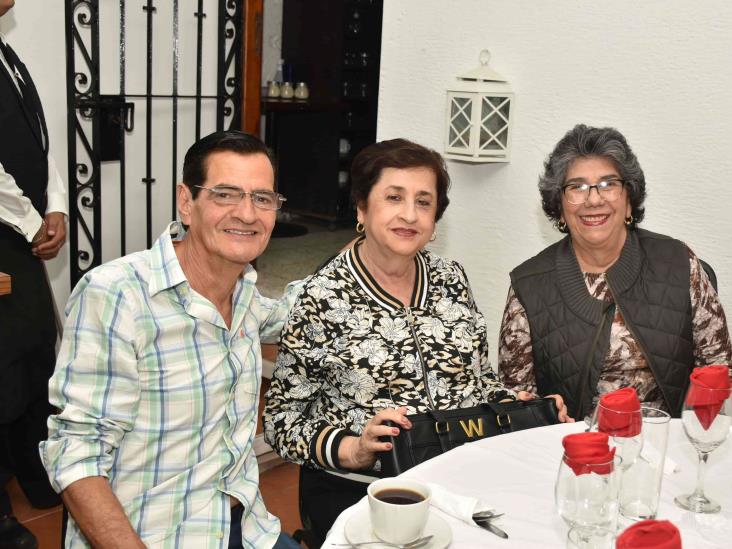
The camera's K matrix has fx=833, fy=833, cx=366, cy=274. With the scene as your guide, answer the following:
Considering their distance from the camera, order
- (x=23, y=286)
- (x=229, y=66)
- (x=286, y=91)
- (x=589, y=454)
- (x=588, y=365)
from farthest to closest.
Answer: (x=286, y=91), (x=229, y=66), (x=23, y=286), (x=588, y=365), (x=589, y=454)

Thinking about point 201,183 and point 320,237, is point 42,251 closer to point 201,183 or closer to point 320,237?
point 201,183

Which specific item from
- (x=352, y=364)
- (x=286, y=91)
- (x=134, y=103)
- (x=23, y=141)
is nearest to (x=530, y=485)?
(x=352, y=364)

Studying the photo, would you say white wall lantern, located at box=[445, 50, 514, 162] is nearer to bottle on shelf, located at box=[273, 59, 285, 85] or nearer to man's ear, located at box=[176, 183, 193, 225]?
man's ear, located at box=[176, 183, 193, 225]

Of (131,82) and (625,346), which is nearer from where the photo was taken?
(625,346)

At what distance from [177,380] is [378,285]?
581 mm

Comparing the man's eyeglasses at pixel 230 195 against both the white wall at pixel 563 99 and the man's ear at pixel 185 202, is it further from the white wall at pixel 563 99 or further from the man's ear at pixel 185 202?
the white wall at pixel 563 99

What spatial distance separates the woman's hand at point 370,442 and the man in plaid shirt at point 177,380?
0.66 feet

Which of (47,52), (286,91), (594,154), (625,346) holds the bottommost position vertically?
(625,346)

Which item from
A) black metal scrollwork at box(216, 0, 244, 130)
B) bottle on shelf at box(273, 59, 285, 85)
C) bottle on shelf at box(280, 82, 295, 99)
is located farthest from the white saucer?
bottle on shelf at box(273, 59, 285, 85)

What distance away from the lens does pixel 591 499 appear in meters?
1.09

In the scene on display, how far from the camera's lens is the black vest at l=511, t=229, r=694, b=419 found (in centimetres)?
218

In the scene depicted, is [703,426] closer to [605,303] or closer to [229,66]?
[605,303]

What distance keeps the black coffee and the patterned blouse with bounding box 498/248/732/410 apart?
105 centimetres

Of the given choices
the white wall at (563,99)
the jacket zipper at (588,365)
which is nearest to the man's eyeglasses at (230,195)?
the jacket zipper at (588,365)
